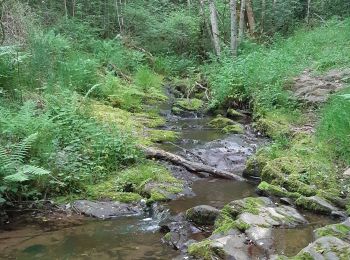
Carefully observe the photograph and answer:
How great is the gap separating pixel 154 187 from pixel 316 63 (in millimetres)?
7902

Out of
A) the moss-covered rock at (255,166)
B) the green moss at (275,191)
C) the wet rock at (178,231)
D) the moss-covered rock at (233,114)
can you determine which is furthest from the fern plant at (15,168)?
the moss-covered rock at (233,114)

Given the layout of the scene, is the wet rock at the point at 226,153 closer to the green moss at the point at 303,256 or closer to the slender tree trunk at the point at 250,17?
the green moss at the point at 303,256

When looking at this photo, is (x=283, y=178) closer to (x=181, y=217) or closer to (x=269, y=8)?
(x=181, y=217)

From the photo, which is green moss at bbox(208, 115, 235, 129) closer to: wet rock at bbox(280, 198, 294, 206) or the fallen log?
the fallen log

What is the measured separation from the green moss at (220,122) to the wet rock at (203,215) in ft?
17.7

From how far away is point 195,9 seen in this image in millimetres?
23031

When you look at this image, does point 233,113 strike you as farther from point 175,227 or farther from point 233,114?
point 175,227

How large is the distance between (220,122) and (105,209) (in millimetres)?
5500

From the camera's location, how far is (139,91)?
13953mm

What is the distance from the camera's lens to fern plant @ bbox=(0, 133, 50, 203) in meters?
5.74

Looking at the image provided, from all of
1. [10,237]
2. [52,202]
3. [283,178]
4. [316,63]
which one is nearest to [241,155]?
[283,178]

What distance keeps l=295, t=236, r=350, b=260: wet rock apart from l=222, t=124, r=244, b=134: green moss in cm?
612

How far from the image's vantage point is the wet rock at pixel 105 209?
6.15 meters

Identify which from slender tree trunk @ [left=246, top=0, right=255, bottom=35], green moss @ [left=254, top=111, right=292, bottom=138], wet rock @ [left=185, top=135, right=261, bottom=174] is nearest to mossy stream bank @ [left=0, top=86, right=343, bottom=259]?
wet rock @ [left=185, top=135, right=261, bottom=174]
